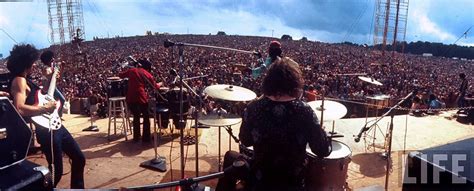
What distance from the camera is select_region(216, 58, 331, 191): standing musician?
1.94m

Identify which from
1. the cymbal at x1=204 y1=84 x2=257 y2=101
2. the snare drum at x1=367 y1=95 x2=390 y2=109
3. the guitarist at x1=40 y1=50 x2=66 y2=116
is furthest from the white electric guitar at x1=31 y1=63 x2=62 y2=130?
the snare drum at x1=367 y1=95 x2=390 y2=109

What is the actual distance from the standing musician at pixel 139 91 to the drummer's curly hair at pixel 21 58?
2.26 meters

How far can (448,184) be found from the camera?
7.68 ft

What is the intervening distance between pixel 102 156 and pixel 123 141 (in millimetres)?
697

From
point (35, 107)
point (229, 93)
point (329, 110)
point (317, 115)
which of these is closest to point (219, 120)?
point (229, 93)

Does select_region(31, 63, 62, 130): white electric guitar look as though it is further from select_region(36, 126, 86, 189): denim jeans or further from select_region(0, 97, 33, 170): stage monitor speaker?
select_region(0, 97, 33, 170): stage monitor speaker

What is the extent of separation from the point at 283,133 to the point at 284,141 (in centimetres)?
4

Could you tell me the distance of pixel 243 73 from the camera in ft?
19.1

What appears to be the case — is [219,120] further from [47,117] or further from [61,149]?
[47,117]

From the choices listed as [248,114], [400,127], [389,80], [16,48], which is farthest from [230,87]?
[389,80]

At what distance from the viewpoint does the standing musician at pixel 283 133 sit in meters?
1.94

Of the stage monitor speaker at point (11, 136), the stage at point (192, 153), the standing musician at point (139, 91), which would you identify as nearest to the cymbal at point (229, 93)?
the stage at point (192, 153)

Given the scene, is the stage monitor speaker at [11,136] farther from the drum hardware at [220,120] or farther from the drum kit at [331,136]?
the drum hardware at [220,120]

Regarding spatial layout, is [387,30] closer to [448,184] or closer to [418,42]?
[448,184]
